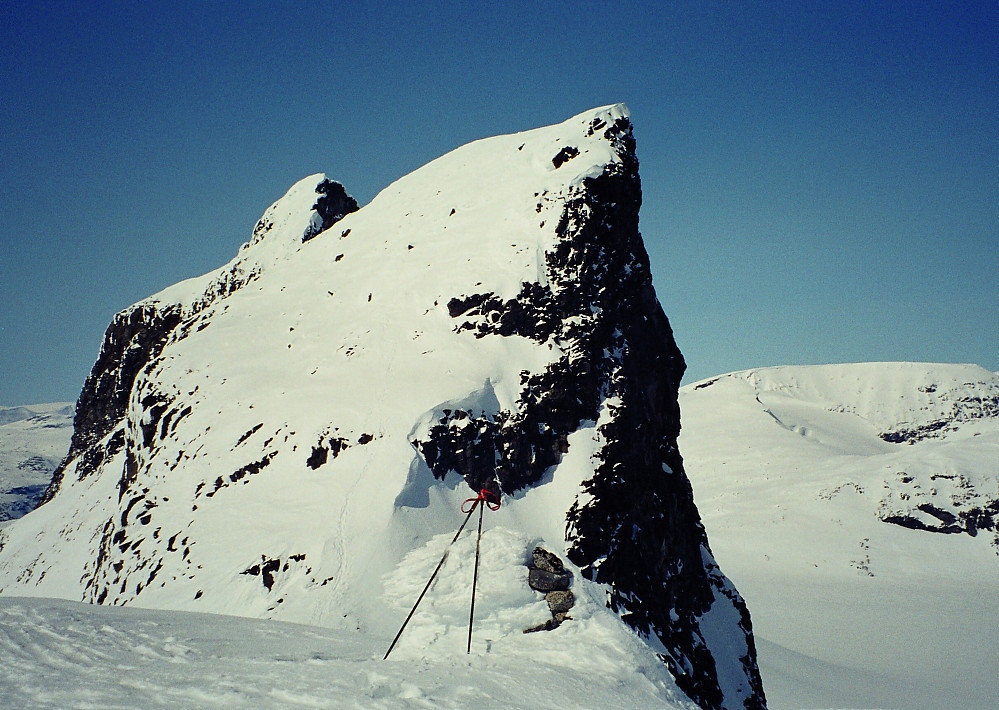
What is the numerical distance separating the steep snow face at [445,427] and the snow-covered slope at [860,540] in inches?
551

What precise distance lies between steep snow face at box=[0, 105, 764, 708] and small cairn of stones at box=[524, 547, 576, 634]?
522 millimetres

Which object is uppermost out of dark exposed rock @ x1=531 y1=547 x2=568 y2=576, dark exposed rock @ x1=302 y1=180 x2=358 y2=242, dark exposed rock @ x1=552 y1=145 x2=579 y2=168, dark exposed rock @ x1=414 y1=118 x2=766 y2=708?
dark exposed rock @ x1=302 y1=180 x2=358 y2=242

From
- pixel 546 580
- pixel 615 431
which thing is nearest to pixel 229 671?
pixel 546 580

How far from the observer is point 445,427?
77.5ft

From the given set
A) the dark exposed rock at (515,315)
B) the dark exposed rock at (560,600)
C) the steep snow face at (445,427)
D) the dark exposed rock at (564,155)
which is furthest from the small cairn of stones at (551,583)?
the dark exposed rock at (564,155)

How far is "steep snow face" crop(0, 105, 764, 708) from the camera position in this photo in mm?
20828

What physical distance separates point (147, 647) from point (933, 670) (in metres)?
44.3

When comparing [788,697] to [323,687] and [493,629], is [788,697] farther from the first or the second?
[323,687]

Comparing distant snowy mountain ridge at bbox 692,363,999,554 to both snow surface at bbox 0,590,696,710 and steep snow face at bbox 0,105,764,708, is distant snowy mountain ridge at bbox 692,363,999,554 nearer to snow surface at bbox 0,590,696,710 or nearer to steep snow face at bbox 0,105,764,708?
steep snow face at bbox 0,105,764,708

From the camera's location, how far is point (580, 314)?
25500 millimetres

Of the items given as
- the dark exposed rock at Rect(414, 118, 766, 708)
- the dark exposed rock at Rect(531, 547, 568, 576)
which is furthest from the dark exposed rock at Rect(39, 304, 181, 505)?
the dark exposed rock at Rect(531, 547, 568, 576)

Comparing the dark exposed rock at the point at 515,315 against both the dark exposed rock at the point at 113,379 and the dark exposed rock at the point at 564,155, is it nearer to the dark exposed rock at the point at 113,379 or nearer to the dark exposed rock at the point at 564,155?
the dark exposed rock at the point at 564,155

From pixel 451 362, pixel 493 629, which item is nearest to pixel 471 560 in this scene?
pixel 493 629

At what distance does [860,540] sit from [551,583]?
178 feet
